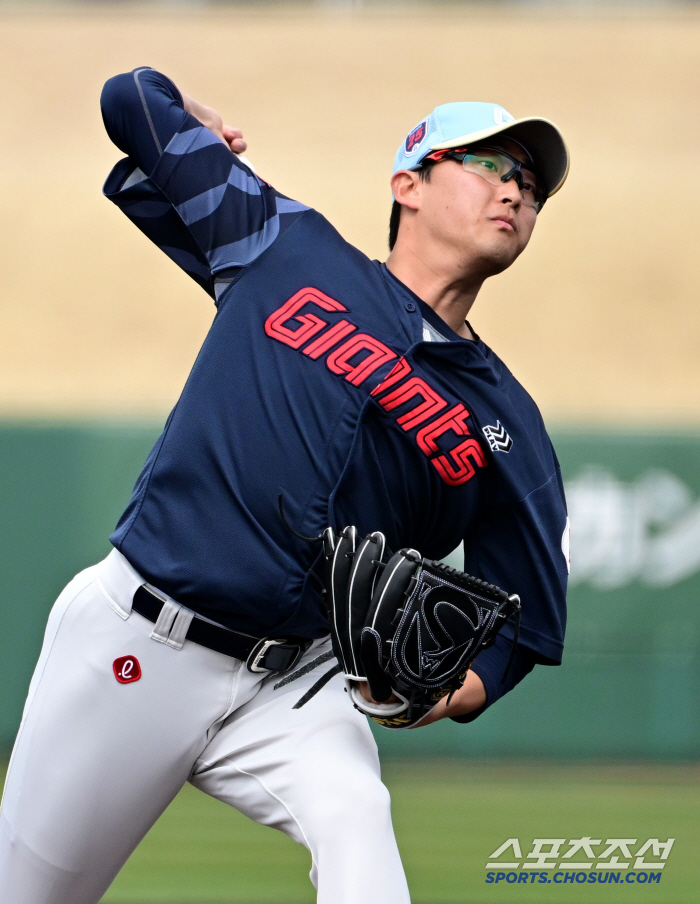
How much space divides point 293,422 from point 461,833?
367 cm

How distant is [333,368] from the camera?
2.52 meters

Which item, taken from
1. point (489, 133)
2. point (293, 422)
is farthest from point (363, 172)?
point (293, 422)

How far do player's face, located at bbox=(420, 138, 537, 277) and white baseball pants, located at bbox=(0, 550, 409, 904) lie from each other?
3.39ft

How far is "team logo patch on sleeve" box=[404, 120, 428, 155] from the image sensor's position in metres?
2.86

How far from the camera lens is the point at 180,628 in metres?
2.46

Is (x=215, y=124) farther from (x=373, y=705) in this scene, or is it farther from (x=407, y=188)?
(x=373, y=705)

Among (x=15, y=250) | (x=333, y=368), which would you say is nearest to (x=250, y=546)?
(x=333, y=368)

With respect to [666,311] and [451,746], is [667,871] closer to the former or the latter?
[451,746]

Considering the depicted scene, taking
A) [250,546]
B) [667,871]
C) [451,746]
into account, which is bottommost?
[451,746]

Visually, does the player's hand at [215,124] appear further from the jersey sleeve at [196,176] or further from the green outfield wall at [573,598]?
the green outfield wall at [573,598]

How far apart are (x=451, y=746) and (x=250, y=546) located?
195 inches

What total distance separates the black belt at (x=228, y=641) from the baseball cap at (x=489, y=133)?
3.90ft

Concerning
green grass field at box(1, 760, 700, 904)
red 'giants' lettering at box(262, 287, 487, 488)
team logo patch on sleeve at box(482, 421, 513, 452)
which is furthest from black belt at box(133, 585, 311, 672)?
green grass field at box(1, 760, 700, 904)

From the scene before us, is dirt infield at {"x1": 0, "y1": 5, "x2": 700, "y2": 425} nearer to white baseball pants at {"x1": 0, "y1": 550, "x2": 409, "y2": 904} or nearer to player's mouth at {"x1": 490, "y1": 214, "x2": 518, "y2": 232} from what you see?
player's mouth at {"x1": 490, "y1": 214, "x2": 518, "y2": 232}
